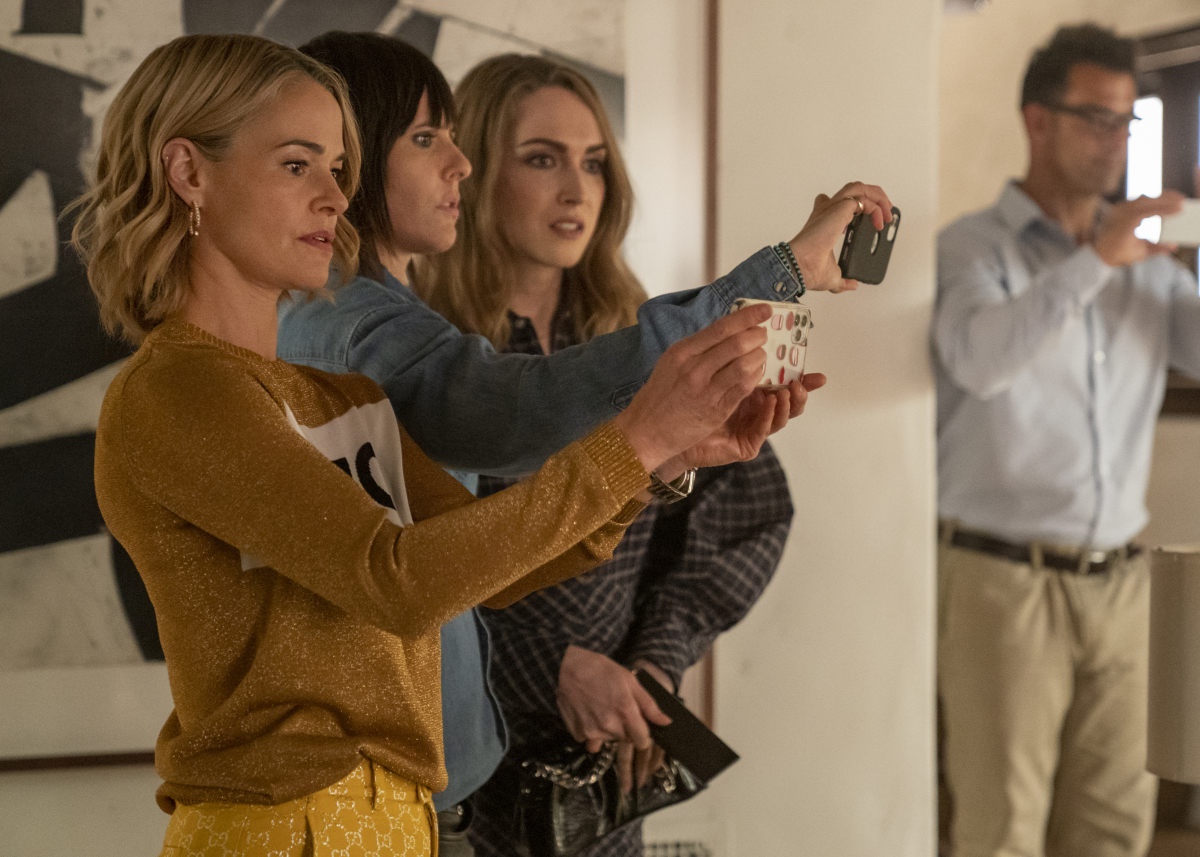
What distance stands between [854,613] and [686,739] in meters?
0.61

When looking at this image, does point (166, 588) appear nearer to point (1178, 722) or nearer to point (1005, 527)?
point (1178, 722)

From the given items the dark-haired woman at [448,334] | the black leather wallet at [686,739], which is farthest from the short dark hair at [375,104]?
the black leather wallet at [686,739]

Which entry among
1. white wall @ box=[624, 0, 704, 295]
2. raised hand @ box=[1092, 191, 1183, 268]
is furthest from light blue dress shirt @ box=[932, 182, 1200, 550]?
white wall @ box=[624, 0, 704, 295]

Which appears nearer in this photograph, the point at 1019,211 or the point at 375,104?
the point at 375,104

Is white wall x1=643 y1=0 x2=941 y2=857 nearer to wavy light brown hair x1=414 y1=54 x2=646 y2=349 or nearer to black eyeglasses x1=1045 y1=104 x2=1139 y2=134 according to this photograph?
wavy light brown hair x1=414 y1=54 x2=646 y2=349

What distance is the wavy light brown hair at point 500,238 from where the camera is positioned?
4.57 feet

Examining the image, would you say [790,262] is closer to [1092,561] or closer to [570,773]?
[570,773]

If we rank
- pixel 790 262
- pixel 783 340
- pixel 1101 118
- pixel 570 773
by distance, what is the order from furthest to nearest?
pixel 1101 118
pixel 570 773
pixel 790 262
pixel 783 340

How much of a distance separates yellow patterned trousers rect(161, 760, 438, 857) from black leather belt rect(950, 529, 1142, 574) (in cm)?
153

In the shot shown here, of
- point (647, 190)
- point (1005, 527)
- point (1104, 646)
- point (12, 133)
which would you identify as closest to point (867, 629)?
point (1005, 527)

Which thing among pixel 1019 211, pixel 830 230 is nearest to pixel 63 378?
pixel 830 230

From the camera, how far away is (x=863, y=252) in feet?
3.17

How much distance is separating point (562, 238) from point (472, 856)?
31.6 inches

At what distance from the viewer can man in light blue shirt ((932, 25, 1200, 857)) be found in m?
2.02
